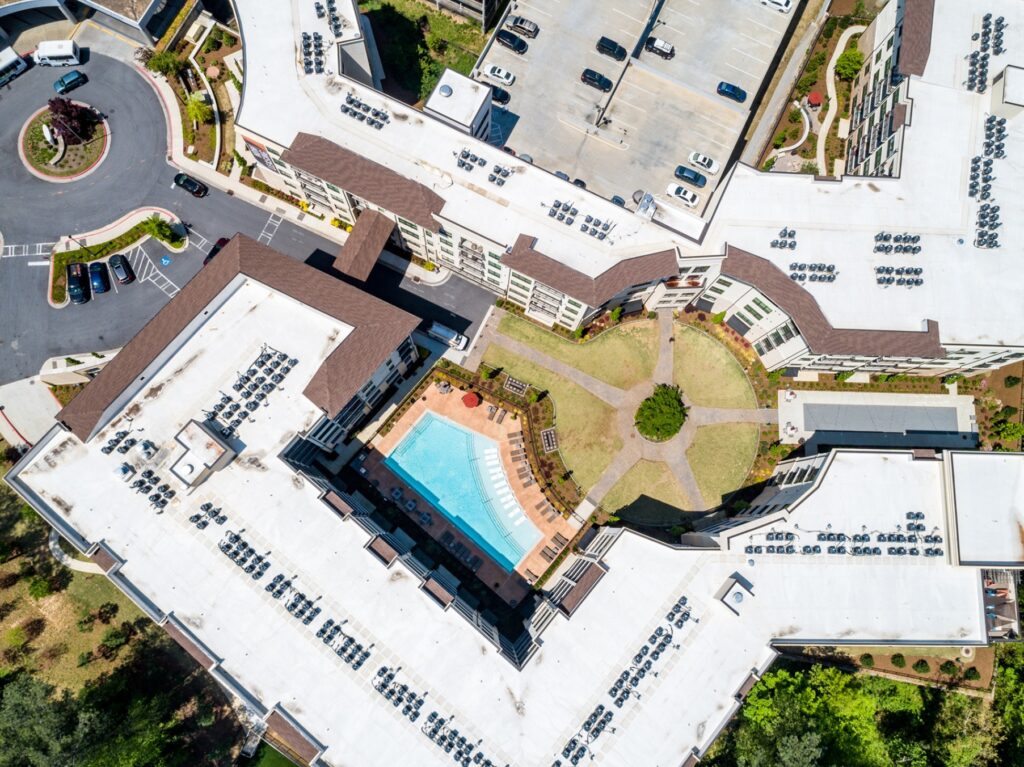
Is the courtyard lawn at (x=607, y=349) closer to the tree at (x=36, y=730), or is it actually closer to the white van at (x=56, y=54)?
the tree at (x=36, y=730)

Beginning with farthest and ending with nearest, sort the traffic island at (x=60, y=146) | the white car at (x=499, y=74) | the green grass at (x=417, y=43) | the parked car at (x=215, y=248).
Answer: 1. the green grass at (x=417, y=43)
2. the white car at (x=499, y=74)
3. the traffic island at (x=60, y=146)
4. the parked car at (x=215, y=248)

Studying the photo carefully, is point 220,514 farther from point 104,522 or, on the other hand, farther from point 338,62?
point 338,62

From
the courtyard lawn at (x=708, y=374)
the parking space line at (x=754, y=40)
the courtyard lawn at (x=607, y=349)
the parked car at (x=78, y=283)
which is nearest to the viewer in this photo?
the parked car at (x=78, y=283)

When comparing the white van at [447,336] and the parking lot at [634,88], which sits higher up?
the parking lot at [634,88]

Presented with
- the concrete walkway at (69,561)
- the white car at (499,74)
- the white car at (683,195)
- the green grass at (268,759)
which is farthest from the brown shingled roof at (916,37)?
the concrete walkway at (69,561)

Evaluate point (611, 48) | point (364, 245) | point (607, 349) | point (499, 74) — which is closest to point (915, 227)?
point (607, 349)

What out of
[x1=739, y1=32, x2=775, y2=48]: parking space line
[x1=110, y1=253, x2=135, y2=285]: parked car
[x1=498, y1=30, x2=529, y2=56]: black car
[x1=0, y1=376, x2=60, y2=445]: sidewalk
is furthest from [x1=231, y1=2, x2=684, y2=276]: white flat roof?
[x1=0, y1=376, x2=60, y2=445]: sidewalk

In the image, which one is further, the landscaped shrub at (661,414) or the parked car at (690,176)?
the parked car at (690,176)

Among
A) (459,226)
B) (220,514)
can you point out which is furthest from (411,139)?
(220,514)
